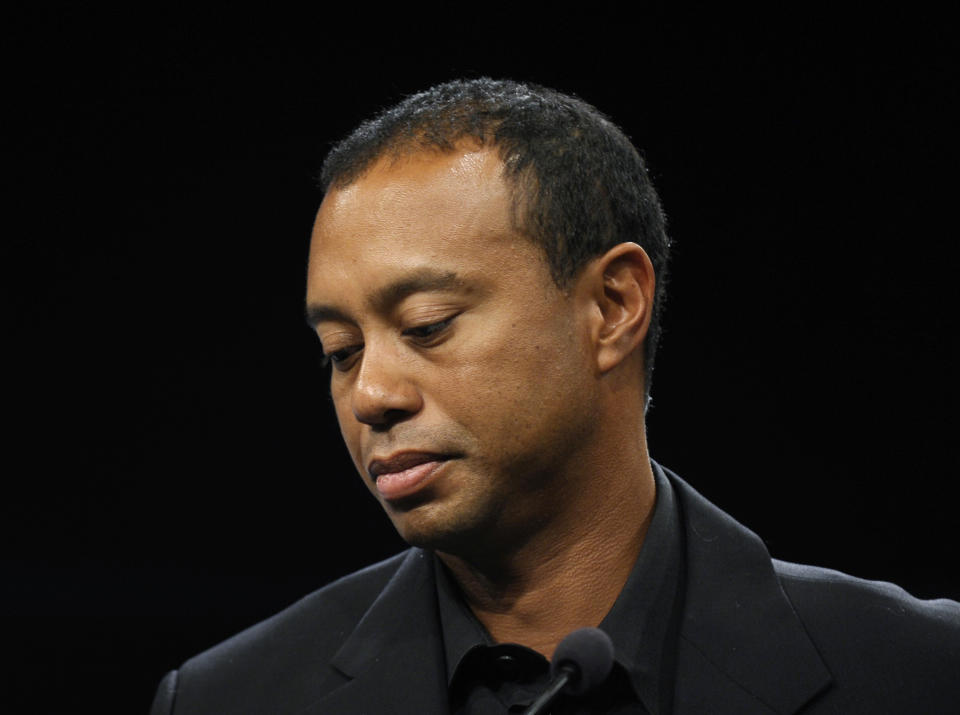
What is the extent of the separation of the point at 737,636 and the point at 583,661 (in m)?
0.35

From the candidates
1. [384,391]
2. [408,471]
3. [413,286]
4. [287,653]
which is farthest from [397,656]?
[413,286]

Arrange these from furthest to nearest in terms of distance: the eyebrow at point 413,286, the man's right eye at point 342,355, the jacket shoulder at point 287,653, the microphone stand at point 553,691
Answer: the jacket shoulder at point 287,653 → the man's right eye at point 342,355 → the eyebrow at point 413,286 → the microphone stand at point 553,691

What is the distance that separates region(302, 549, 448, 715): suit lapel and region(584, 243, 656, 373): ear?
513 millimetres

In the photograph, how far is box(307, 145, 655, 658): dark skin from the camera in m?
1.70

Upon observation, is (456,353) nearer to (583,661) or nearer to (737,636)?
(583,661)

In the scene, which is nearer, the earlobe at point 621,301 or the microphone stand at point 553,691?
the microphone stand at point 553,691

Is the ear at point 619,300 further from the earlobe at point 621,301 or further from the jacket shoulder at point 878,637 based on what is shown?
the jacket shoulder at point 878,637

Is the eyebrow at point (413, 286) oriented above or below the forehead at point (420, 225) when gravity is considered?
below

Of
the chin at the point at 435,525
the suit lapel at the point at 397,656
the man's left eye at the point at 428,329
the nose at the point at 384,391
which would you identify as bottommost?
the suit lapel at the point at 397,656

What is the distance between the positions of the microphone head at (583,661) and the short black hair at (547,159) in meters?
0.52

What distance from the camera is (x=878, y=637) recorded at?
1802mm

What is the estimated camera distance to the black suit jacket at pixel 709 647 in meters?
1.73

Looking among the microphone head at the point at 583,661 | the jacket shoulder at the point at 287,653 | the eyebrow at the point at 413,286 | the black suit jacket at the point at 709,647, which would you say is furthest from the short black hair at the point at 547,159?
the jacket shoulder at the point at 287,653

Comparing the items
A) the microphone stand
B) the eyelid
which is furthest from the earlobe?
the microphone stand
